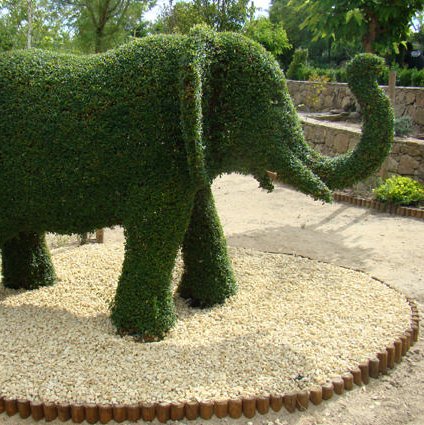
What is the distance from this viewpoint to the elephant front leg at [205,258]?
5516 millimetres

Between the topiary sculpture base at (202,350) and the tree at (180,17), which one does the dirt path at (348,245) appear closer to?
the topiary sculpture base at (202,350)

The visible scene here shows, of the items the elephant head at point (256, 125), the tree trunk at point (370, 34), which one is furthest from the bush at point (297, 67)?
the elephant head at point (256, 125)

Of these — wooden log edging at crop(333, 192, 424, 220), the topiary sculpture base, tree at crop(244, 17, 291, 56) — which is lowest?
wooden log edging at crop(333, 192, 424, 220)

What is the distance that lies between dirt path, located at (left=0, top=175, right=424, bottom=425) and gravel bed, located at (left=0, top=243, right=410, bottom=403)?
0.87 feet

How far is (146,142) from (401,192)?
756cm

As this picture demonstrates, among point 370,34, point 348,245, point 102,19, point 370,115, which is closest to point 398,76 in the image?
point 370,34

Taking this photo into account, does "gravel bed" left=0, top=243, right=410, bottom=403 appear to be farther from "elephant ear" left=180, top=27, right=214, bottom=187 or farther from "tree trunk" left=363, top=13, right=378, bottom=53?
"tree trunk" left=363, top=13, right=378, bottom=53

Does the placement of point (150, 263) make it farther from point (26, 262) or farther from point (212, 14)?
point (212, 14)

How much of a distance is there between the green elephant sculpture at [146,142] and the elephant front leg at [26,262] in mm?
1037

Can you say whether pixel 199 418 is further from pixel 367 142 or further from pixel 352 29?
pixel 352 29

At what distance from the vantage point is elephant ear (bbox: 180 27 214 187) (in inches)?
156

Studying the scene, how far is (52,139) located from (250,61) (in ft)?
5.88

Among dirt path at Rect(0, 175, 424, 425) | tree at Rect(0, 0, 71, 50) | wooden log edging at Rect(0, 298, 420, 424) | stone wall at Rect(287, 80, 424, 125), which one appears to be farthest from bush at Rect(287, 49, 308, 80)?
wooden log edging at Rect(0, 298, 420, 424)

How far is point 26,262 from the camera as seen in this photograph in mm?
5910
